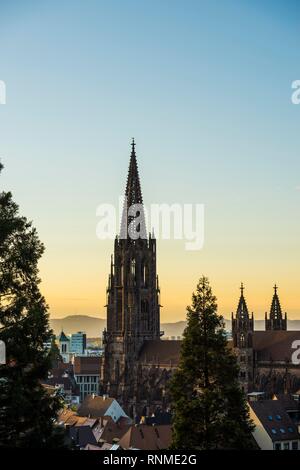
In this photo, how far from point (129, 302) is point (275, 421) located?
61.1 metres

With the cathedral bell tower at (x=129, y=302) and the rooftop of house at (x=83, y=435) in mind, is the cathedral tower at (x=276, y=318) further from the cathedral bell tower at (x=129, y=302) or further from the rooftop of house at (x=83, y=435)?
the rooftop of house at (x=83, y=435)

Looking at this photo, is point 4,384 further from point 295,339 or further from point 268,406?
point 295,339

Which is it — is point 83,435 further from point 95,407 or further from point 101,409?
point 95,407

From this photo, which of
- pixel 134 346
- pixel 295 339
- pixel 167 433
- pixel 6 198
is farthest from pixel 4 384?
pixel 134 346

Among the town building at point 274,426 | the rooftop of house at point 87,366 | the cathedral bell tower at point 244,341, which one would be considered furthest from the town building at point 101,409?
the rooftop of house at point 87,366

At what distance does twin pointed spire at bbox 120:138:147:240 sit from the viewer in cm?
12703

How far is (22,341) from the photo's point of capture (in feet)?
78.6

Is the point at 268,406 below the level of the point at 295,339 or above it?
below

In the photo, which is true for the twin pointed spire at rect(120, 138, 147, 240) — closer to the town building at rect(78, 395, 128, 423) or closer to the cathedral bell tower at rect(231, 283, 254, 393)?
the cathedral bell tower at rect(231, 283, 254, 393)

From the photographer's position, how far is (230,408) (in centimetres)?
2942

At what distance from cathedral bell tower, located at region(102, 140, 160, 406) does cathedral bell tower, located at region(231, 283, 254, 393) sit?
83.3 feet

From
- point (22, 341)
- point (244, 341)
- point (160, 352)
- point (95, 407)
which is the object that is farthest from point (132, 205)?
point (22, 341)

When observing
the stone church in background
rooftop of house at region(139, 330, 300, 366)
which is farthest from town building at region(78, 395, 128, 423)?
rooftop of house at region(139, 330, 300, 366)
